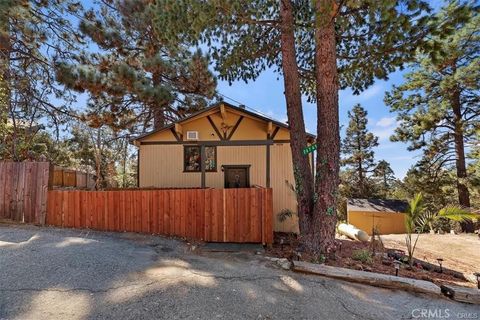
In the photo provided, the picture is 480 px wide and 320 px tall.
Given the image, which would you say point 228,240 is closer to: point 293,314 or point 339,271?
point 339,271

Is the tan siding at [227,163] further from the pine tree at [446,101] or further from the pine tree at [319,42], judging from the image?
the pine tree at [446,101]

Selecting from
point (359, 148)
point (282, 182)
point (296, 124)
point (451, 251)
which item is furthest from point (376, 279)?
point (359, 148)

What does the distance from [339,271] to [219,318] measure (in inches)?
96.5

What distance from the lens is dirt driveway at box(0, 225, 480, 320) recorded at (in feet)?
9.80

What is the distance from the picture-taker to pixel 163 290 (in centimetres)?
340

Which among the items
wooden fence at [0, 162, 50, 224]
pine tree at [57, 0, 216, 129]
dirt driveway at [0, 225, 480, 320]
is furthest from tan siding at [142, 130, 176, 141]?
dirt driveway at [0, 225, 480, 320]

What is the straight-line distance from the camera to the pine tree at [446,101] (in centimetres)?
1279

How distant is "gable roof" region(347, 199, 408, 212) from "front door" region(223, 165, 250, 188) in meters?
11.1

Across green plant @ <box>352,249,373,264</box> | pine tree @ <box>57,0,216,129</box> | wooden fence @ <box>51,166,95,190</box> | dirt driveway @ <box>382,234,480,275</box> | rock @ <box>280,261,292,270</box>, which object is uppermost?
pine tree @ <box>57,0,216,129</box>

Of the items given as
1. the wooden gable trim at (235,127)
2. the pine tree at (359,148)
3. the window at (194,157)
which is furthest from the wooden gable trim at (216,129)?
the pine tree at (359,148)

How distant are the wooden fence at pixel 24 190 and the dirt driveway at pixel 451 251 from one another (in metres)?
9.52

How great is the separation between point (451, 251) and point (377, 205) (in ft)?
35.2

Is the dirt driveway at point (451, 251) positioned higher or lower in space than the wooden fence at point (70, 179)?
lower

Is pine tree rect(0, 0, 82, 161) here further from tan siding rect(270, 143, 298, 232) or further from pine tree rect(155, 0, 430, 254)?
tan siding rect(270, 143, 298, 232)
